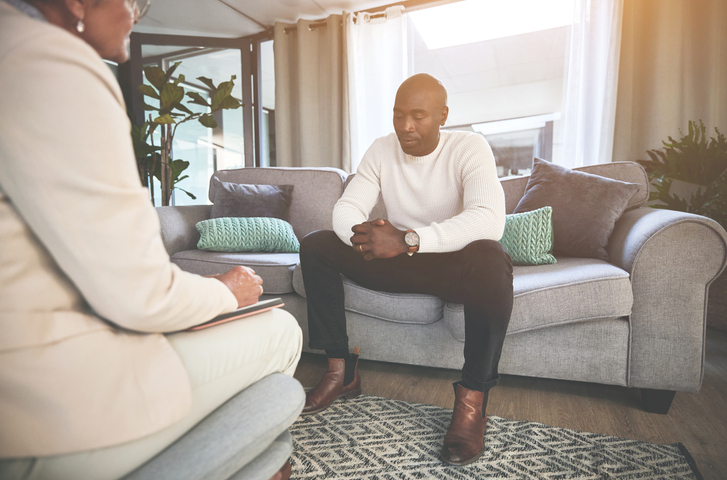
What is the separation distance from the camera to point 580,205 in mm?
1756

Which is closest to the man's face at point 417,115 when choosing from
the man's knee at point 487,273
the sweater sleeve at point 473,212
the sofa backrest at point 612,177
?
the sweater sleeve at point 473,212

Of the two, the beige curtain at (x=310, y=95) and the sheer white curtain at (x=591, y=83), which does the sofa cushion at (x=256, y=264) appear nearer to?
the beige curtain at (x=310, y=95)

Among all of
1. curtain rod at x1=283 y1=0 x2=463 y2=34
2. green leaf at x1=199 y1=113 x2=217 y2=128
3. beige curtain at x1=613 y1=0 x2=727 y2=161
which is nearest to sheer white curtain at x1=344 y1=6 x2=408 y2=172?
curtain rod at x1=283 y1=0 x2=463 y2=34

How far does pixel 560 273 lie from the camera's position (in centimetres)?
145

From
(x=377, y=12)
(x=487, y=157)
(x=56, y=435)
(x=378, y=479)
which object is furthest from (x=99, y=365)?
(x=377, y=12)

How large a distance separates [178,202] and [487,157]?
4.10m

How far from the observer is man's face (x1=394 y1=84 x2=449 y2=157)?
1.48m

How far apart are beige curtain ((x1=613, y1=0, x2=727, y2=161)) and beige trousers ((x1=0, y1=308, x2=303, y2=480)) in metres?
3.11

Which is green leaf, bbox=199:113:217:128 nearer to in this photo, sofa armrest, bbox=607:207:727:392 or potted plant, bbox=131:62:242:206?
potted plant, bbox=131:62:242:206

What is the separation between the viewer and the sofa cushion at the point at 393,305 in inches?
58.1

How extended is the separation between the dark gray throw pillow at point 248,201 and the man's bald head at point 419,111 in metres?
0.96

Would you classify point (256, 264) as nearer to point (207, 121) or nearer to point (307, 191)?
point (307, 191)

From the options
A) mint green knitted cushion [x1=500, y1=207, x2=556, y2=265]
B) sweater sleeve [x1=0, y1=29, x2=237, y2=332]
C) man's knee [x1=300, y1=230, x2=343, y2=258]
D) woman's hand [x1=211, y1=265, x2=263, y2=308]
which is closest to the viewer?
sweater sleeve [x1=0, y1=29, x2=237, y2=332]

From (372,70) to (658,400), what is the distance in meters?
3.25
